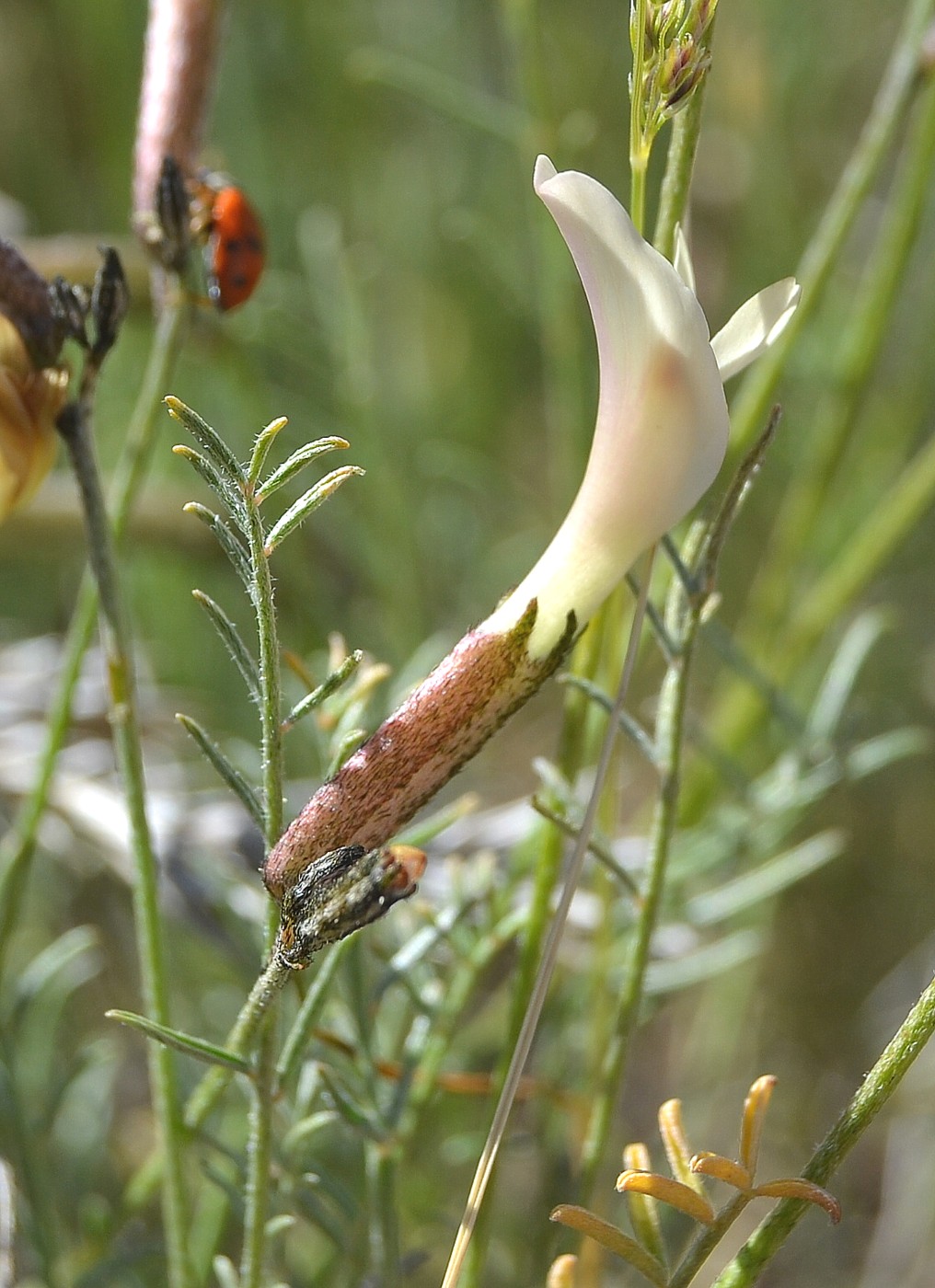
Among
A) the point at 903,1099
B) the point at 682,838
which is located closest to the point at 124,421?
the point at 682,838

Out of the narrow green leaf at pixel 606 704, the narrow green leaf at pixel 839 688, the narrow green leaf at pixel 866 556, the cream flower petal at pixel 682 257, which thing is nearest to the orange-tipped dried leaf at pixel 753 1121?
the narrow green leaf at pixel 606 704

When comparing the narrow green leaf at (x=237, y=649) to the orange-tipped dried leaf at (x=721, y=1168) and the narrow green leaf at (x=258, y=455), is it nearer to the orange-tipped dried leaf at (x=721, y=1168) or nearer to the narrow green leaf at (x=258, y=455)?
the narrow green leaf at (x=258, y=455)

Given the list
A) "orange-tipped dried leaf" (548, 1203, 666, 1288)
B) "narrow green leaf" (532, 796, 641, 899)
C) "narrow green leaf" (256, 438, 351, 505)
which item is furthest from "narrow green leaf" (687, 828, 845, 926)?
"narrow green leaf" (256, 438, 351, 505)

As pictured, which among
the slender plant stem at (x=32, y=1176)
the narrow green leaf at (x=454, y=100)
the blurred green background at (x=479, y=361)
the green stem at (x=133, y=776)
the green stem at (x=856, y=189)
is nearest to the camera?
the green stem at (x=133, y=776)

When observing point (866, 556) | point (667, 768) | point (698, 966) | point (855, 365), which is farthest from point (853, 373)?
point (667, 768)

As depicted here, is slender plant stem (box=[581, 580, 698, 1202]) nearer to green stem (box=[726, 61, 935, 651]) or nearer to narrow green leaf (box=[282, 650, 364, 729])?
narrow green leaf (box=[282, 650, 364, 729])

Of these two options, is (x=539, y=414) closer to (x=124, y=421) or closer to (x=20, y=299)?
(x=124, y=421)
